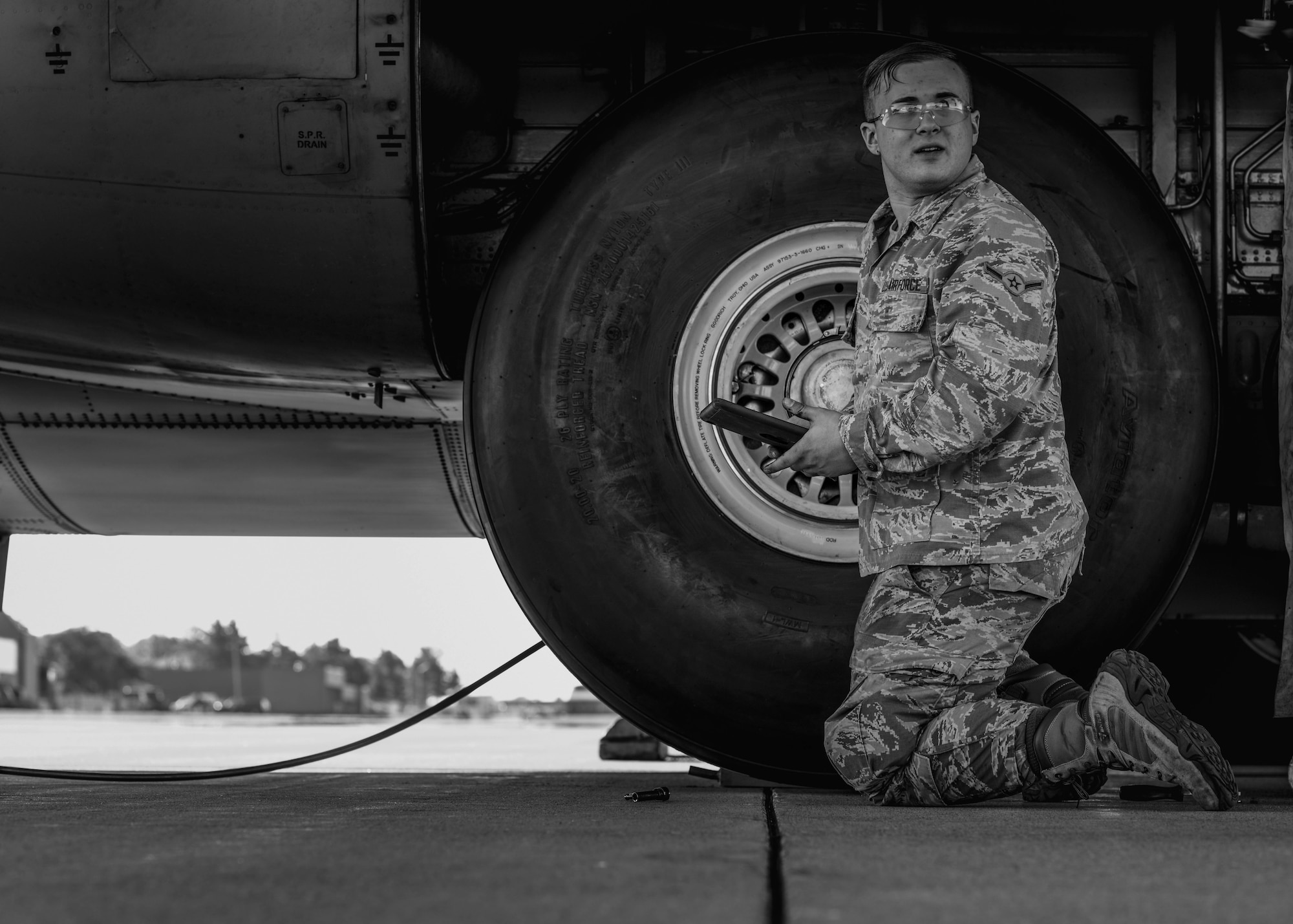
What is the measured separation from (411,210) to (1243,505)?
1.68 meters

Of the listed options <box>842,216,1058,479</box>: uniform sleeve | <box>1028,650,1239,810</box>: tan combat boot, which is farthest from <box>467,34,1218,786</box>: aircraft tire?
<box>1028,650,1239,810</box>: tan combat boot

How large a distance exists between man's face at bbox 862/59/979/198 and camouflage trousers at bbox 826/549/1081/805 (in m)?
0.65

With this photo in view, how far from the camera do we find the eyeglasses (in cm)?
245

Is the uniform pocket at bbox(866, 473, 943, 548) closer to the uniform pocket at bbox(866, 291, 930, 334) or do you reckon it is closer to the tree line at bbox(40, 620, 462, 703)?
the uniform pocket at bbox(866, 291, 930, 334)

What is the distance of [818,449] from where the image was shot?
2355 millimetres

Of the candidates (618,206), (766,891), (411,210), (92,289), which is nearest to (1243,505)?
(618,206)

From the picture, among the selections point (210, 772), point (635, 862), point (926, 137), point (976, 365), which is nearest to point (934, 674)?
point (976, 365)

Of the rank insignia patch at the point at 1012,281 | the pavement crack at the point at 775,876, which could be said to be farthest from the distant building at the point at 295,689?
the pavement crack at the point at 775,876

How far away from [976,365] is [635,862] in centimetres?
115

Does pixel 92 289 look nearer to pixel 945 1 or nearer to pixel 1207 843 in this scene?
pixel 945 1

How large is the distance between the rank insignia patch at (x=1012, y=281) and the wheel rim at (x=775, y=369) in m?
0.36

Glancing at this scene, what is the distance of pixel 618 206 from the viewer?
266cm

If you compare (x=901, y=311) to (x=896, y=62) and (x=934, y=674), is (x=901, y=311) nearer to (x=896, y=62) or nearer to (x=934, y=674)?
(x=896, y=62)

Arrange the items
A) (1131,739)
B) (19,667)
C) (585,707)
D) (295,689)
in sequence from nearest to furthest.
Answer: (1131,739) → (585,707) → (295,689) → (19,667)
